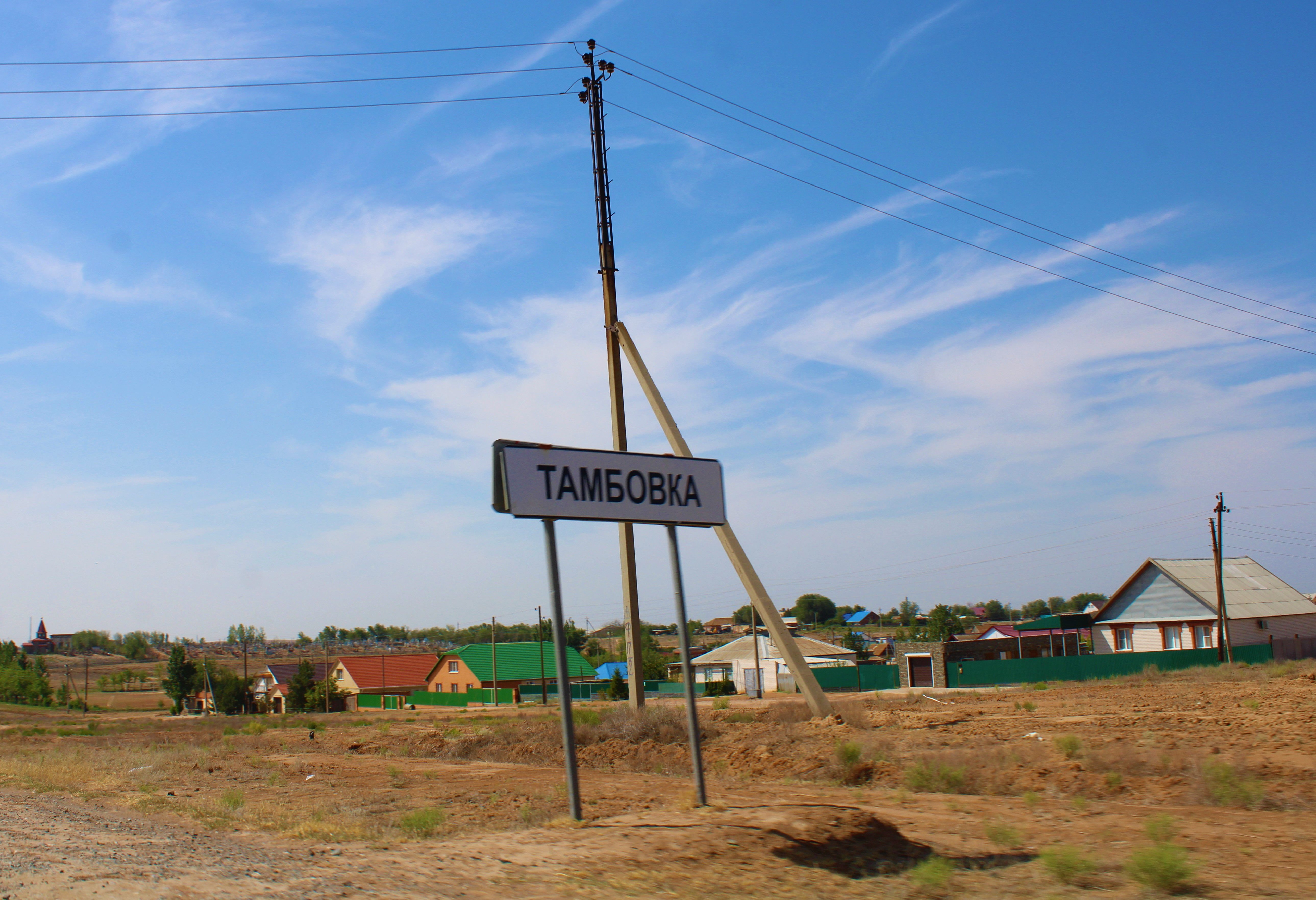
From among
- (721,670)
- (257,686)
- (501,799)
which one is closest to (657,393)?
(501,799)

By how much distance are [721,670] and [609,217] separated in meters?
54.9

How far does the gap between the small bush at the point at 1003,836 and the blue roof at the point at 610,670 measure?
71798 mm

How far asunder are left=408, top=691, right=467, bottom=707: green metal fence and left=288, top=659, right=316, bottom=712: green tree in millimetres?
8373

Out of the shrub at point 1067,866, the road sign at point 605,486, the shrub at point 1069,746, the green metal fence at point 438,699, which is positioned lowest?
the green metal fence at point 438,699

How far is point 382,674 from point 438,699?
15325 millimetres

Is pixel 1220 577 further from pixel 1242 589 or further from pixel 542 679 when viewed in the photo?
pixel 542 679

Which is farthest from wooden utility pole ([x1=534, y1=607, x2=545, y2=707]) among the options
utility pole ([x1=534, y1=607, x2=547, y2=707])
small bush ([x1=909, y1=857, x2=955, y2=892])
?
small bush ([x1=909, y1=857, x2=955, y2=892])

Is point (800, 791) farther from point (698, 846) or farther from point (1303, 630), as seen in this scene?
point (1303, 630)

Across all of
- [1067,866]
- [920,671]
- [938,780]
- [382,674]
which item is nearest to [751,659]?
[920,671]

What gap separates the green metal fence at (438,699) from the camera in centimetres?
7544

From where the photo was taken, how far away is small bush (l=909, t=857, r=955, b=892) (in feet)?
20.7

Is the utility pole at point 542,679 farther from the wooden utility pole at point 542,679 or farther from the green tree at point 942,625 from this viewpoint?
the green tree at point 942,625

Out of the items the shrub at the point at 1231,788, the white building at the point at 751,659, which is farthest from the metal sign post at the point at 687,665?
the white building at the point at 751,659

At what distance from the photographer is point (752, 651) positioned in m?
74.1
